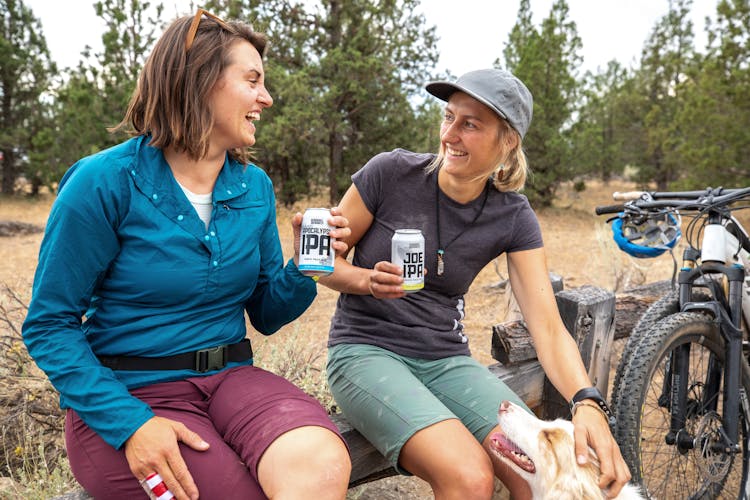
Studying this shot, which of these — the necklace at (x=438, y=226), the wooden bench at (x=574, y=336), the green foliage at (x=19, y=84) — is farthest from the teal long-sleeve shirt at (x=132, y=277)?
the green foliage at (x=19, y=84)

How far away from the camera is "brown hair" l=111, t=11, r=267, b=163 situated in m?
1.71

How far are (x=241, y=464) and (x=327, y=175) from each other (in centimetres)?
1229

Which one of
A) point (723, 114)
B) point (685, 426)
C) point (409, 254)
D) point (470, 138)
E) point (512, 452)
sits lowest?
point (685, 426)

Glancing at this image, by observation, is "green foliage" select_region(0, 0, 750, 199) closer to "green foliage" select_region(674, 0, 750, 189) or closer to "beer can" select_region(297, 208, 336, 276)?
"green foliage" select_region(674, 0, 750, 189)

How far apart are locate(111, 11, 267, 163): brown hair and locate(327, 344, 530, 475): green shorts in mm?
857

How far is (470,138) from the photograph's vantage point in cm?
214

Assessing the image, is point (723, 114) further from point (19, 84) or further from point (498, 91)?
point (19, 84)

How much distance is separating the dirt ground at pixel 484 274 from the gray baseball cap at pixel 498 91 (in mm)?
1621

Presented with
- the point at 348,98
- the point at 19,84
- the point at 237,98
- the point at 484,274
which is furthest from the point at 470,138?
the point at 19,84

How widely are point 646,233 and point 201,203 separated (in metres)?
2.00

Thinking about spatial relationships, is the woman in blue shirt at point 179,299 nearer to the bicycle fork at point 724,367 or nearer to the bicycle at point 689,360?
the bicycle at point 689,360

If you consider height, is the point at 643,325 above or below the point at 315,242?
below

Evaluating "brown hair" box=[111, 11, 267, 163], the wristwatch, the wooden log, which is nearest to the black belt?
"brown hair" box=[111, 11, 267, 163]

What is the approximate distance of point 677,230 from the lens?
2703mm
